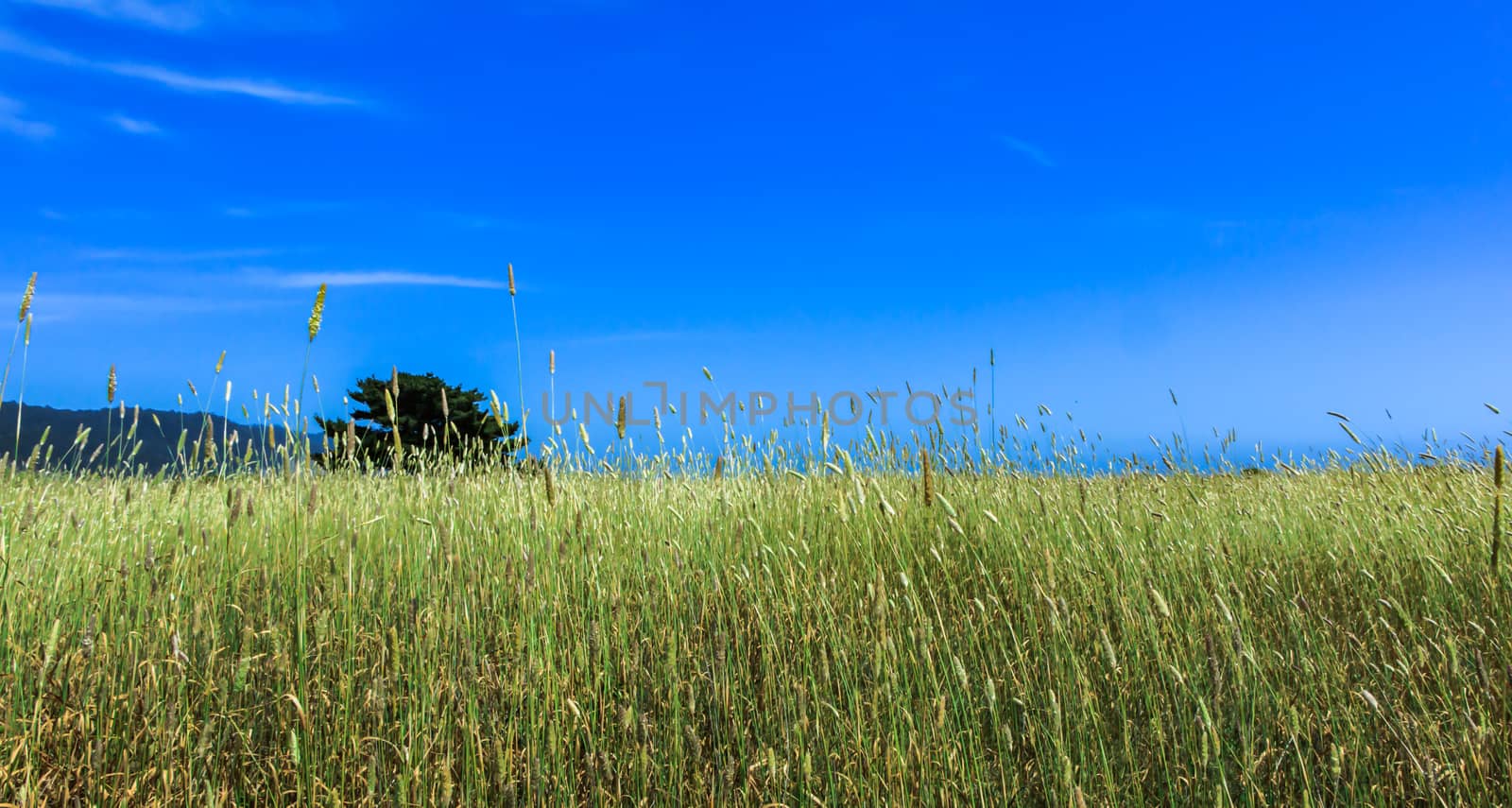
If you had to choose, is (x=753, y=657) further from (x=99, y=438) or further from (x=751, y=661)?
(x=99, y=438)

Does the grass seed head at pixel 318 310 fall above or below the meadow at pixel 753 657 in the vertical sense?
above

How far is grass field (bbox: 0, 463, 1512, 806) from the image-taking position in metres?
2.21

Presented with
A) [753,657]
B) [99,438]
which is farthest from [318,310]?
[99,438]

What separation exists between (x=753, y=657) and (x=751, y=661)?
0.05ft

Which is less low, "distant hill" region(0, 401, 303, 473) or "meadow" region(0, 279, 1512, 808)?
"distant hill" region(0, 401, 303, 473)

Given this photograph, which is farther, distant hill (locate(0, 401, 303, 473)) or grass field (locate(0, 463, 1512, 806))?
distant hill (locate(0, 401, 303, 473))

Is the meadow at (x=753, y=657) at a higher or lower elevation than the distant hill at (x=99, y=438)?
lower

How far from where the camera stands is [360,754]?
2365 mm

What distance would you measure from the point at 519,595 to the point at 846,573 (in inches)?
51.5

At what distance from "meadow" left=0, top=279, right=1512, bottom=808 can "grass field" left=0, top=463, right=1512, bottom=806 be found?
0.07 feet

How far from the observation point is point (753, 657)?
3.06 m

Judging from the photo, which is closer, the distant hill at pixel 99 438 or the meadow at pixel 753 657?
the meadow at pixel 753 657

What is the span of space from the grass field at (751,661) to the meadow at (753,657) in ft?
0.07

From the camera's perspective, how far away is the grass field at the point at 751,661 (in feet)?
7.25
